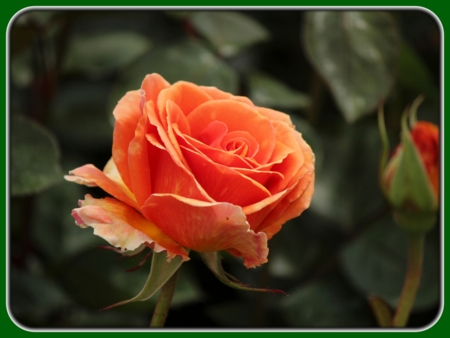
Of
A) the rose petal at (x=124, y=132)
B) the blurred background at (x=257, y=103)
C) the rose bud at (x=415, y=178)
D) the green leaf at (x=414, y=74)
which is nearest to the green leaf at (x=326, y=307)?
the blurred background at (x=257, y=103)

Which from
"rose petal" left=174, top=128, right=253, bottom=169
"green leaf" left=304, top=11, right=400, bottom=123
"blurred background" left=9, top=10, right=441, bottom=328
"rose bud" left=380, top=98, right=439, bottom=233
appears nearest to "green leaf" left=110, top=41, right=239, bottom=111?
"blurred background" left=9, top=10, right=441, bottom=328

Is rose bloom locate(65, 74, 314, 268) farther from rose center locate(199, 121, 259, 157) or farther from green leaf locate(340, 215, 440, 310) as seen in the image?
green leaf locate(340, 215, 440, 310)

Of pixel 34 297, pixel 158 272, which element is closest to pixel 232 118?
pixel 158 272

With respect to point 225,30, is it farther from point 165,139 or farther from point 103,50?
point 165,139

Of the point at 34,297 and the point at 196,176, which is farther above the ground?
the point at 196,176

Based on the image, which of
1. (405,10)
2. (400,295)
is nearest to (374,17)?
(405,10)
